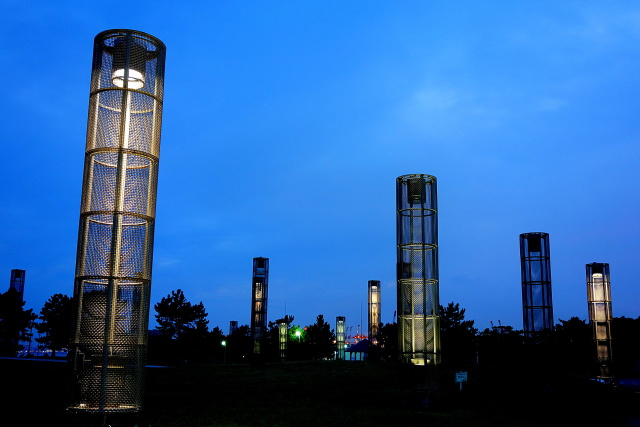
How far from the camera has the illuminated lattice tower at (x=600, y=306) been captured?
112ft

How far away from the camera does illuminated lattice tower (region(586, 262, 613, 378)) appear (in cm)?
3412

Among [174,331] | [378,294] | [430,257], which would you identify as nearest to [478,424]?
[430,257]

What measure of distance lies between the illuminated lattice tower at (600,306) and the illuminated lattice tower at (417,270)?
18.4 meters

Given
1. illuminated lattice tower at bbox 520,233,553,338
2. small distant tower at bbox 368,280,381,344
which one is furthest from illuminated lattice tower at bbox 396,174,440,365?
small distant tower at bbox 368,280,381,344

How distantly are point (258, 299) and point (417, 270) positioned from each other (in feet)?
71.5

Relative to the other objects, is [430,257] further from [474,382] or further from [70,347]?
[70,347]

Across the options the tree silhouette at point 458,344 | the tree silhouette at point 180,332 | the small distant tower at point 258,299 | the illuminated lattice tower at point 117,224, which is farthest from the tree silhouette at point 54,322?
the illuminated lattice tower at point 117,224

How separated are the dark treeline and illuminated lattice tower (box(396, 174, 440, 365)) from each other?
41.0ft

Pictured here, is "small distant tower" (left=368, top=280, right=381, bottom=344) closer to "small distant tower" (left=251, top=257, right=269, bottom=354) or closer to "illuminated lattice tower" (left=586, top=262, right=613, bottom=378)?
"small distant tower" (left=251, top=257, right=269, bottom=354)

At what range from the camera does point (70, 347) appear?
26.5 ft

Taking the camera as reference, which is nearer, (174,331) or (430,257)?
(430,257)

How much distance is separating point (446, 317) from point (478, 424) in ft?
129

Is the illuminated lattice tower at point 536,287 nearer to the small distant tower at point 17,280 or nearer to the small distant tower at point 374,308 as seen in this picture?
the small distant tower at point 374,308

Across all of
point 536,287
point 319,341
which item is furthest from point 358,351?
point 536,287
